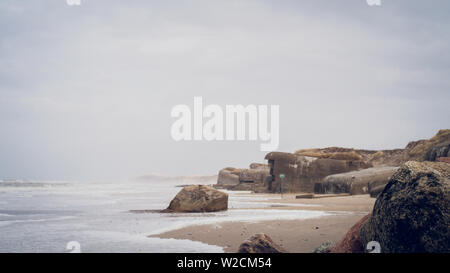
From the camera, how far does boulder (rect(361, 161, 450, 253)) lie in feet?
11.6

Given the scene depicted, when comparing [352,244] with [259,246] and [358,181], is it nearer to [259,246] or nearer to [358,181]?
[259,246]

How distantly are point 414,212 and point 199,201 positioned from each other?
7.58m

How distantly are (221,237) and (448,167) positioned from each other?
10.8 feet

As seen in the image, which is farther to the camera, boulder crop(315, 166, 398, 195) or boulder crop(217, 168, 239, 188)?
boulder crop(217, 168, 239, 188)

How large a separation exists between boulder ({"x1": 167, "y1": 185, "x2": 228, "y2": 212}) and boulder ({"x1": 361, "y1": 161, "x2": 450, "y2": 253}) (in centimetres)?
697

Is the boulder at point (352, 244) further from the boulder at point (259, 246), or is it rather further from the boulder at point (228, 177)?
the boulder at point (228, 177)

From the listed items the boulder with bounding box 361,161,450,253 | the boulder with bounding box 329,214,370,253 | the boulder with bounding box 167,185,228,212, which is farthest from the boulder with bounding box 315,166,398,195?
the boulder with bounding box 361,161,450,253

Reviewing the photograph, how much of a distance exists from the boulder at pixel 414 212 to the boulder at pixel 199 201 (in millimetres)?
6974

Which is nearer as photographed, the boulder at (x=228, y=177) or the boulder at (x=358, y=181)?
the boulder at (x=358, y=181)

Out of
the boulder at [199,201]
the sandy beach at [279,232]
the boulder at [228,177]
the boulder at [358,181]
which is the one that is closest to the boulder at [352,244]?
the sandy beach at [279,232]

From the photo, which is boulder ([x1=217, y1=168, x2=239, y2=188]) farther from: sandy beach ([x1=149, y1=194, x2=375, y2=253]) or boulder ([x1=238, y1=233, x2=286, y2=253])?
boulder ([x1=238, y1=233, x2=286, y2=253])

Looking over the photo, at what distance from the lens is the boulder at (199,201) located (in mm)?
10727
